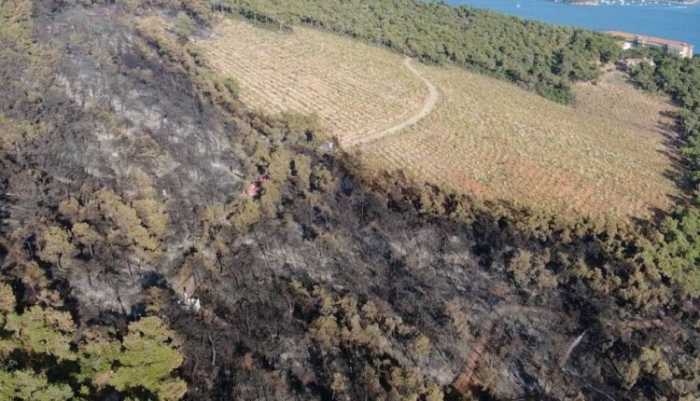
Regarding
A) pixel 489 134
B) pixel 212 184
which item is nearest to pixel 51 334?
pixel 212 184

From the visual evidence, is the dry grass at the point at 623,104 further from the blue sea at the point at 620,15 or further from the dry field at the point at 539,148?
the blue sea at the point at 620,15

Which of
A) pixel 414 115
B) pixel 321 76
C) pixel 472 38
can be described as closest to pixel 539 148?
pixel 414 115

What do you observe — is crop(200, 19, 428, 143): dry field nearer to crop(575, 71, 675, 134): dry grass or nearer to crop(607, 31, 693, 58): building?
crop(575, 71, 675, 134): dry grass

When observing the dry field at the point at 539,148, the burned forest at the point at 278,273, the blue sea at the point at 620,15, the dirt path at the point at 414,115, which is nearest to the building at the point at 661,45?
the dry field at the point at 539,148

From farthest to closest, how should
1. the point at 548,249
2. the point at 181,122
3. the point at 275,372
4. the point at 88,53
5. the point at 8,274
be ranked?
the point at 88,53, the point at 181,122, the point at 548,249, the point at 8,274, the point at 275,372

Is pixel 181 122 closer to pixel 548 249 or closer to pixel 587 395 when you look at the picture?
pixel 548 249
